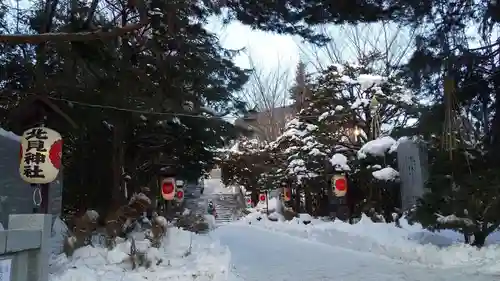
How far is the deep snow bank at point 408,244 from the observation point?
9.88 m

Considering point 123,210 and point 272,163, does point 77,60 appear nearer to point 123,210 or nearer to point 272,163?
point 123,210

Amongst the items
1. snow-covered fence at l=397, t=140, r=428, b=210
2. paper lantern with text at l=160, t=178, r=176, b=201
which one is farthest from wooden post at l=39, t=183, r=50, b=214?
paper lantern with text at l=160, t=178, r=176, b=201

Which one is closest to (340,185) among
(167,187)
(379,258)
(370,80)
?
(370,80)

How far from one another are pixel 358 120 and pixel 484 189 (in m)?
11.7

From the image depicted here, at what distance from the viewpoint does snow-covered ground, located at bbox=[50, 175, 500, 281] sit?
8.45 meters

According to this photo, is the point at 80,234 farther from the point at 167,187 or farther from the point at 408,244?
the point at 167,187

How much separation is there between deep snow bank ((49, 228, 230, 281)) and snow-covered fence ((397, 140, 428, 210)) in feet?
19.8

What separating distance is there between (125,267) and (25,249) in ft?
15.0

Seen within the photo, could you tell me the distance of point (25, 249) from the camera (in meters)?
4.32

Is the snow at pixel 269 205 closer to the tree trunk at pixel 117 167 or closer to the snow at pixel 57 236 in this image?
the tree trunk at pixel 117 167

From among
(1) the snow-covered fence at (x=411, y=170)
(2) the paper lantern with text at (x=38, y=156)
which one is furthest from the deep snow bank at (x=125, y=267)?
→ (1) the snow-covered fence at (x=411, y=170)

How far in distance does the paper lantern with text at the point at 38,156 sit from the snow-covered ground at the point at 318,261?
1469 mm

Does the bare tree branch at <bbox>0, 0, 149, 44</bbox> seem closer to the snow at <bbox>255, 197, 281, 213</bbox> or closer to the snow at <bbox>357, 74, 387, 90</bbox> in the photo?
the snow at <bbox>357, 74, 387, 90</bbox>

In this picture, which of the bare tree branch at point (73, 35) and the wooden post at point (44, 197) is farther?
the wooden post at point (44, 197)
